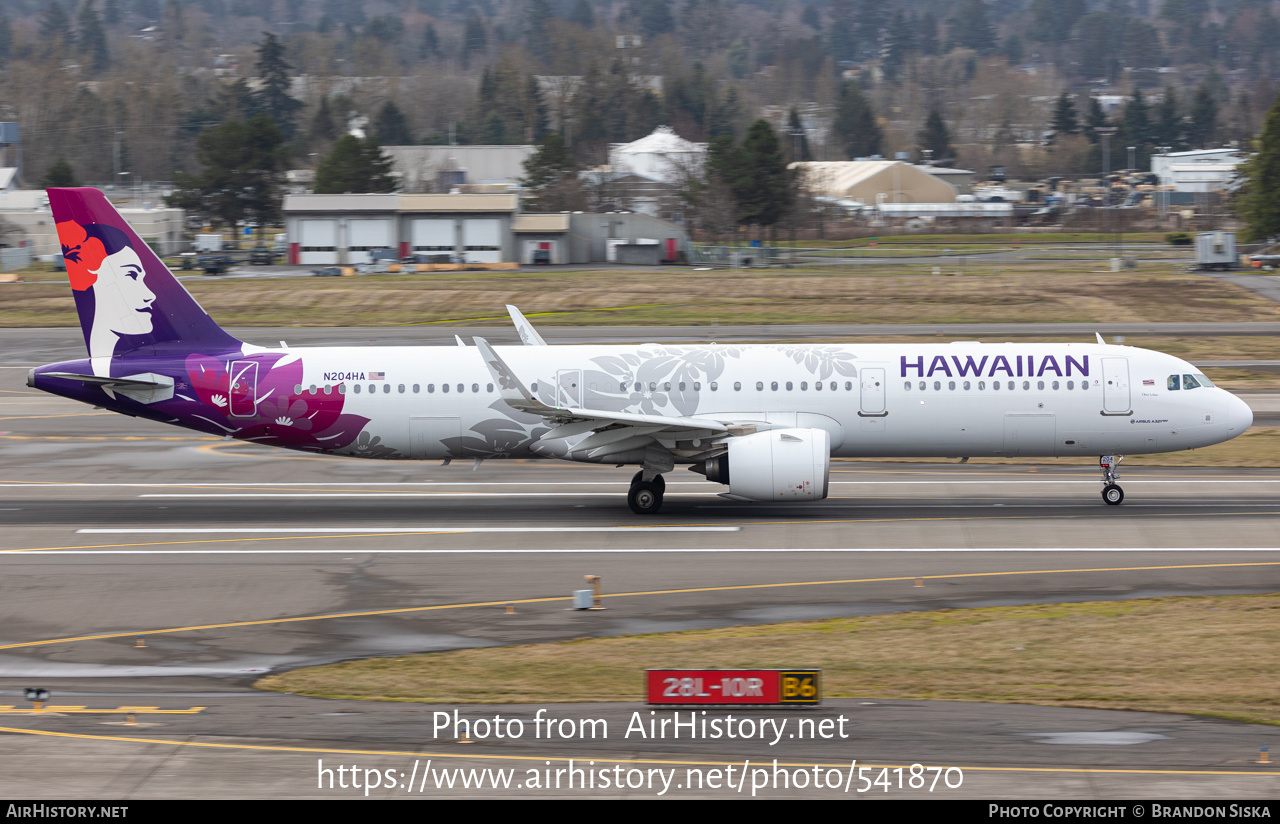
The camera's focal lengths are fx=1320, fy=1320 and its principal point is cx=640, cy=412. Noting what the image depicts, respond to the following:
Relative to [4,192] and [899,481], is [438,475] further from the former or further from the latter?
[4,192]

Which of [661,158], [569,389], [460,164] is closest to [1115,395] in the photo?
[569,389]

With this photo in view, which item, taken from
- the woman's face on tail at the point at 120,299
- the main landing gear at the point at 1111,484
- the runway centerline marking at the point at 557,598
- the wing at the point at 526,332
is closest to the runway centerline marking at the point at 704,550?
the runway centerline marking at the point at 557,598

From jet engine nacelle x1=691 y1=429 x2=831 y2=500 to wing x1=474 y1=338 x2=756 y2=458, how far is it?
0.98 m

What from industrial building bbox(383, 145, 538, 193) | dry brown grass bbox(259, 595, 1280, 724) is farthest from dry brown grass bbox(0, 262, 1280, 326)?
industrial building bbox(383, 145, 538, 193)

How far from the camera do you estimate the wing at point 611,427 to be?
95.2ft

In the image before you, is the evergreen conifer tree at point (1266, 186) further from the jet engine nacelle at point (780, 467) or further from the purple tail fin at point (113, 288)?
the purple tail fin at point (113, 288)

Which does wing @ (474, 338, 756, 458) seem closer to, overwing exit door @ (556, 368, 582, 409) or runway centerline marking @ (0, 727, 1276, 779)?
overwing exit door @ (556, 368, 582, 409)

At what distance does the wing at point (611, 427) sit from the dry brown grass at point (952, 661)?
8.36 metres

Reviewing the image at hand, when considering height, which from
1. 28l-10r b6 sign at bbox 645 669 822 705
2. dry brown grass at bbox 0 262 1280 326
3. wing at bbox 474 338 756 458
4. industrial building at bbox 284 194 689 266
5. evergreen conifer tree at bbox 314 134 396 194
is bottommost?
28l-10r b6 sign at bbox 645 669 822 705

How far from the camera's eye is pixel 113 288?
31.3m

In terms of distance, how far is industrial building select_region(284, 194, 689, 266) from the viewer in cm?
11025

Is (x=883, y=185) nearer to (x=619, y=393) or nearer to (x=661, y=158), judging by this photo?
(x=661, y=158)

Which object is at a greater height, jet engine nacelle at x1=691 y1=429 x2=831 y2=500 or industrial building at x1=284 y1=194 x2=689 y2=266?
industrial building at x1=284 y1=194 x2=689 y2=266

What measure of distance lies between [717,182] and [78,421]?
82.0 m
